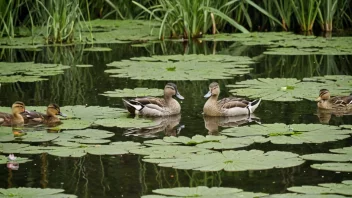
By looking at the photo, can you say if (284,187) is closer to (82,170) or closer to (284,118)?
(82,170)

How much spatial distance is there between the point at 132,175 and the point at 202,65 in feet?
17.7

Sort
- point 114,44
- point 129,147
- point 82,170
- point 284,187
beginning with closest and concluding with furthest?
point 284,187, point 82,170, point 129,147, point 114,44

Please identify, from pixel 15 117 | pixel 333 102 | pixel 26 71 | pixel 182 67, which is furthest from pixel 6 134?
pixel 182 67

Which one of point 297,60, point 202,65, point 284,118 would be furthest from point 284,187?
point 297,60

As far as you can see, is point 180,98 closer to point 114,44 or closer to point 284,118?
point 284,118

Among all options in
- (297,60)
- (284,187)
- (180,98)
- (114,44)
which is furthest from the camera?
(114,44)

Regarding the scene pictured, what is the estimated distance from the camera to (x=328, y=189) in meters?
6.45

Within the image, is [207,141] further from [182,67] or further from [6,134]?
[182,67]

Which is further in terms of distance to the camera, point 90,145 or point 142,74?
point 142,74

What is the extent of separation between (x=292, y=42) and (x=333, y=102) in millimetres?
4752

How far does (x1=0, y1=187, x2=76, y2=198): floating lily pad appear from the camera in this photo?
644 cm

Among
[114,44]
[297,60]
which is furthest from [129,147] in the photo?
[114,44]

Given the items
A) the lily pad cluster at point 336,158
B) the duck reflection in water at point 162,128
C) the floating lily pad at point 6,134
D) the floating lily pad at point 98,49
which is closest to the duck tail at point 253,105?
the duck reflection in water at point 162,128

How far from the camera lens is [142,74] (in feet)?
38.1
